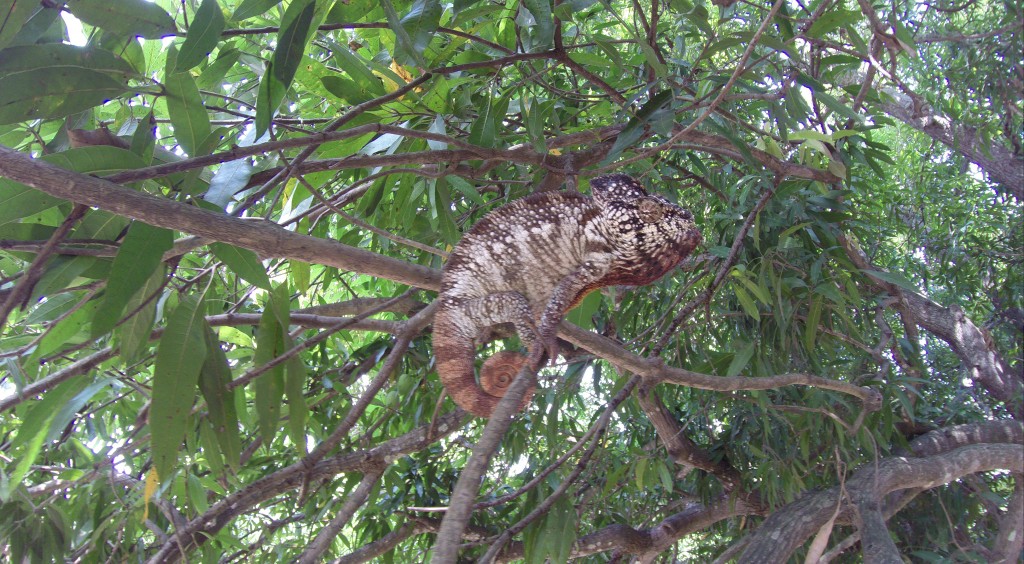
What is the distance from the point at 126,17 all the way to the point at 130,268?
426mm

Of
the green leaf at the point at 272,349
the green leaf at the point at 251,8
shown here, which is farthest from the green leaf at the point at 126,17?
the green leaf at the point at 272,349

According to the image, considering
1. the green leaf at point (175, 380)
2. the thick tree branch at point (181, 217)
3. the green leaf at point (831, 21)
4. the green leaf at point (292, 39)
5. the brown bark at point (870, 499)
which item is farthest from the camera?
the brown bark at point (870, 499)

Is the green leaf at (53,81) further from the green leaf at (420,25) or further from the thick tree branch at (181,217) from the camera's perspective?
the green leaf at (420,25)

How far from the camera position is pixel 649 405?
2.26 m

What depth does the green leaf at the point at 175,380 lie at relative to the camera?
1.30m

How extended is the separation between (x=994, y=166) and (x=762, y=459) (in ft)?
8.27

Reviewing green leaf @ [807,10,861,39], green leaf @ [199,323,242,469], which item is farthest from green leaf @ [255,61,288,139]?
green leaf @ [807,10,861,39]

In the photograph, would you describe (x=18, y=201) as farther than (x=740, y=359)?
No

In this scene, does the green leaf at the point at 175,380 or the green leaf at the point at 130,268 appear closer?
the green leaf at the point at 130,268

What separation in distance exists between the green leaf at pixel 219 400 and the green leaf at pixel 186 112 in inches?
14.5

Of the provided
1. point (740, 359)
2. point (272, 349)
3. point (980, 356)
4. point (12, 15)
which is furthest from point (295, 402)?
point (980, 356)

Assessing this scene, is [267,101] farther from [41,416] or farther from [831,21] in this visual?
[831,21]

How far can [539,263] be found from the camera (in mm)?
1184

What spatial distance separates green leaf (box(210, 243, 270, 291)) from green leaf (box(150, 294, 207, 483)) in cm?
13
